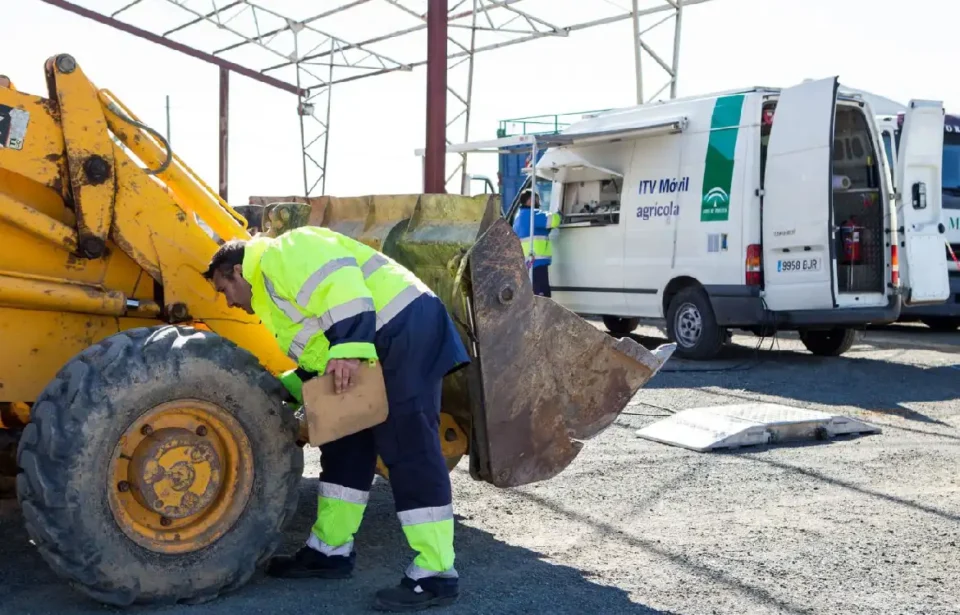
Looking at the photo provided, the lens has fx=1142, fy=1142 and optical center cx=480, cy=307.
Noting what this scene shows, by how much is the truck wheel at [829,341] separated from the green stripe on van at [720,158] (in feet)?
6.57

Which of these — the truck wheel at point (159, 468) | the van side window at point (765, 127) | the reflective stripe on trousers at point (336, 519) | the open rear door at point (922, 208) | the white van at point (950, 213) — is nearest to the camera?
the truck wheel at point (159, 468)

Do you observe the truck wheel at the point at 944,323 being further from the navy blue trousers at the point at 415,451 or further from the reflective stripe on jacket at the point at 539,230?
the navy blue trousers at the point at 415,451

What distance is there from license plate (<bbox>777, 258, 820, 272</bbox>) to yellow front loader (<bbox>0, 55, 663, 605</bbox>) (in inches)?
225


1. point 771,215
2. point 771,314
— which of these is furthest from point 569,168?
point 771,314

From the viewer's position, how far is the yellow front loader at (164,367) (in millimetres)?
3893

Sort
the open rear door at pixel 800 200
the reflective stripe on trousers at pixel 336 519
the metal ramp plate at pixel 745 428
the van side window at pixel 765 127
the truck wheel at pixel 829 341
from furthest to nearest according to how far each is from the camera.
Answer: the truck wheel at pixel 829 341, the van side window at pixel 765 127, the open rear door at pixel 800 200, the metal ramp plate at pixel 745 428, the reflective stripe on trousers at pixel 336 519

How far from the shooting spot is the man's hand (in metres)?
4.06

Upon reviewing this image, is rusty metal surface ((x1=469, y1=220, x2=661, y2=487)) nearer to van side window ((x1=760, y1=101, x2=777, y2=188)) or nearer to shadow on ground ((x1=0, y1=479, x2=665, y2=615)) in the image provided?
shadow on ground ((x1=0, y1=479, x2=665, y2=615))

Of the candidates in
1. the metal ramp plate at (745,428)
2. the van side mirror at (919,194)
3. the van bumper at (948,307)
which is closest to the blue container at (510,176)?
the van bumper at (948,307)

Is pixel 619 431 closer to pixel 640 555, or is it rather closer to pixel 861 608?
pixel 640 555

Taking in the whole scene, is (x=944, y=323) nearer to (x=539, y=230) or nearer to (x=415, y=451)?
(x=539, y=230)

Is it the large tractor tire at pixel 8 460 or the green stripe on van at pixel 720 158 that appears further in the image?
the green stripe on van at pixel 720 158

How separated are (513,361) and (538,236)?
8785 millimetres

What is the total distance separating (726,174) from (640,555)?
6731 mm
